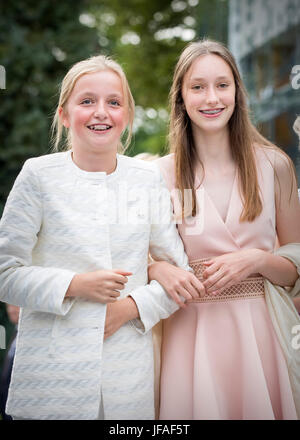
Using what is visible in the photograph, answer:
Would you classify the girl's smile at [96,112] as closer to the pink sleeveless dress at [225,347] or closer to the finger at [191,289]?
the pink sleeveless dress at [225,347]

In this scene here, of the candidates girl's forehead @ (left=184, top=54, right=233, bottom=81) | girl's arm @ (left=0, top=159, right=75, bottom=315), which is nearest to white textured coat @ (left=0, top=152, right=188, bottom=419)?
girl's arm @ (left=0, top=159, right=75, bottom=315)

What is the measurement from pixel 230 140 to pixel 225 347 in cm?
88

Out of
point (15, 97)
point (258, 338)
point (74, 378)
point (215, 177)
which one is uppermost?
point (15, 97)

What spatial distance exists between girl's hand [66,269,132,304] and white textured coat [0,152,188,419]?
0.04 meters

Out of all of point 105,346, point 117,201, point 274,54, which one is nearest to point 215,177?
point 117,201

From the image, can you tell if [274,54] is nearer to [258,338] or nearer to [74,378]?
Result: [258,338]

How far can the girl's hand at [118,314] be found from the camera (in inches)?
77.7

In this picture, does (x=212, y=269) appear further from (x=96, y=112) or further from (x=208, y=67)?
(x=208, y=67)

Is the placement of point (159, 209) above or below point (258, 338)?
above

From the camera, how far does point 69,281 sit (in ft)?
6.23

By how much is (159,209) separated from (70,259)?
1.34 feet

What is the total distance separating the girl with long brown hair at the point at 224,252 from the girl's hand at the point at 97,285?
230 mm

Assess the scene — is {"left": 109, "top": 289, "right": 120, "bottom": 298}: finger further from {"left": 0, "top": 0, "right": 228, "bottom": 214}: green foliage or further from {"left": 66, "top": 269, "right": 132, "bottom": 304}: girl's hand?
{"left": 0, "top": 0, "right": 228, "bottom": 214}: green foliage

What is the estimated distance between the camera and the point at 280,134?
12.0 ft
